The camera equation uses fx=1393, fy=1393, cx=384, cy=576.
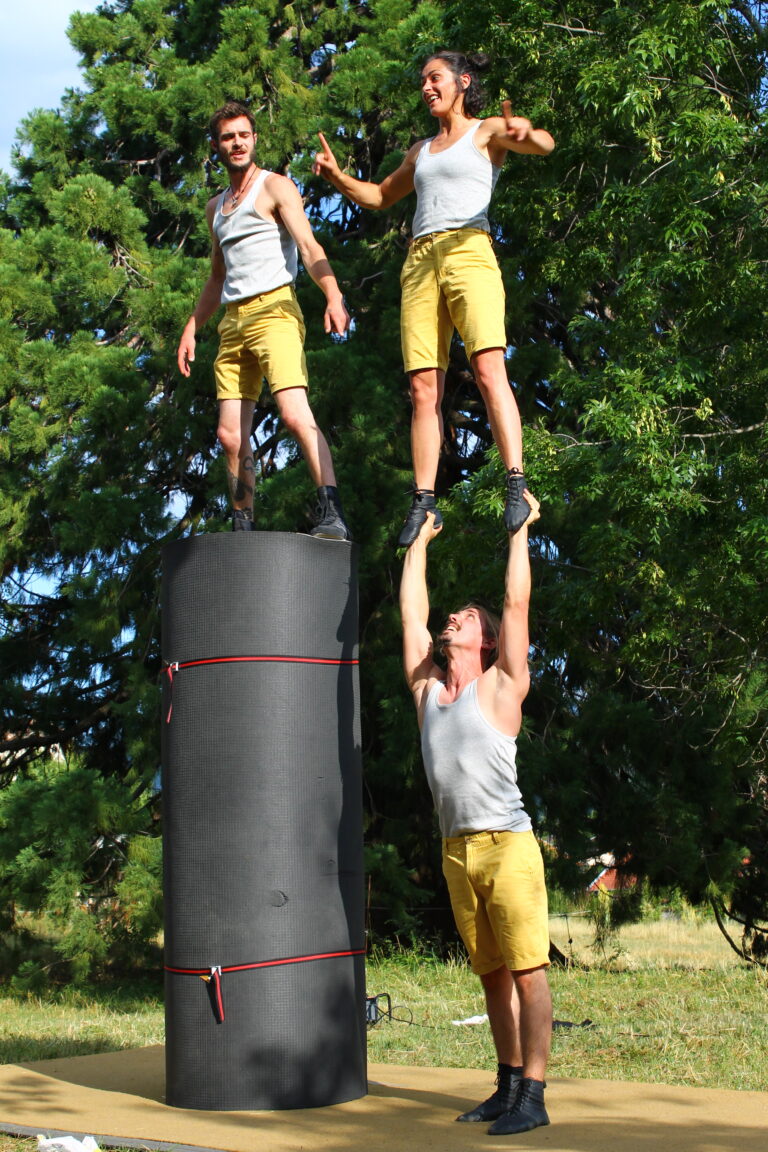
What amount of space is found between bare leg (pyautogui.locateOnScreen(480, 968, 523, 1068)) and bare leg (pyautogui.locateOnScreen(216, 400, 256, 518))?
2.18 metres

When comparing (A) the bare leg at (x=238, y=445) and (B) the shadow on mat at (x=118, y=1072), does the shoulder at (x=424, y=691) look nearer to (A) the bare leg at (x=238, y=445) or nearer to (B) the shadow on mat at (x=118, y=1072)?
(A) the bare leg at (x=238, y=445)

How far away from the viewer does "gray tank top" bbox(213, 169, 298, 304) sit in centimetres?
536

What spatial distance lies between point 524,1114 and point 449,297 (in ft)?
9.12

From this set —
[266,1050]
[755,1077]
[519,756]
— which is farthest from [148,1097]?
[519,756]

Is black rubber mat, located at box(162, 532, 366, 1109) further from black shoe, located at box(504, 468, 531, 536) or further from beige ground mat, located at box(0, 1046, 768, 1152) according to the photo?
black shoe, located at box(504, 468, 531, 536)

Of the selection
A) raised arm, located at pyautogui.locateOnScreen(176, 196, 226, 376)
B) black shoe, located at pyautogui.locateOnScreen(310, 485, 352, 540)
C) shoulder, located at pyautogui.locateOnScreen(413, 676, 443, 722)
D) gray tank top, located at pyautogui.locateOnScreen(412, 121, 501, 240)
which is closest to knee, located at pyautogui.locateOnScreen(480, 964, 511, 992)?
Result: shoulder, located at pyautogui.locateOnScreen(413, 676, 443, 722)

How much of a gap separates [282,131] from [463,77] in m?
8.08

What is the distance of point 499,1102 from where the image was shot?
4293 mm

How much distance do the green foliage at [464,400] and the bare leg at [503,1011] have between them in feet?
14.5

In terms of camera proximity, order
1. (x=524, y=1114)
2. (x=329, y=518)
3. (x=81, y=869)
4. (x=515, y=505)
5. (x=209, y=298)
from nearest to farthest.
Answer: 1. (x=524, y=1114)
2. (x=515, y=505)
3. (x=329, y=518)
4. (x=209, y=298)
5. (x=81, y=869)

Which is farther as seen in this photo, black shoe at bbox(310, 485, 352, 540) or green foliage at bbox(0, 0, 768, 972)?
green foliage at bbox(0, 0, 768, 972)

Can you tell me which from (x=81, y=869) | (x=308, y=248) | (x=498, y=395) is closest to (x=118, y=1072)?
(x=498, y=395)

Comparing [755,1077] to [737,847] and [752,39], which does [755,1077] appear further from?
[752,39]

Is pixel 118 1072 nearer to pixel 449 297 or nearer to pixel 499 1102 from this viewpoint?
pixel 499 1102
